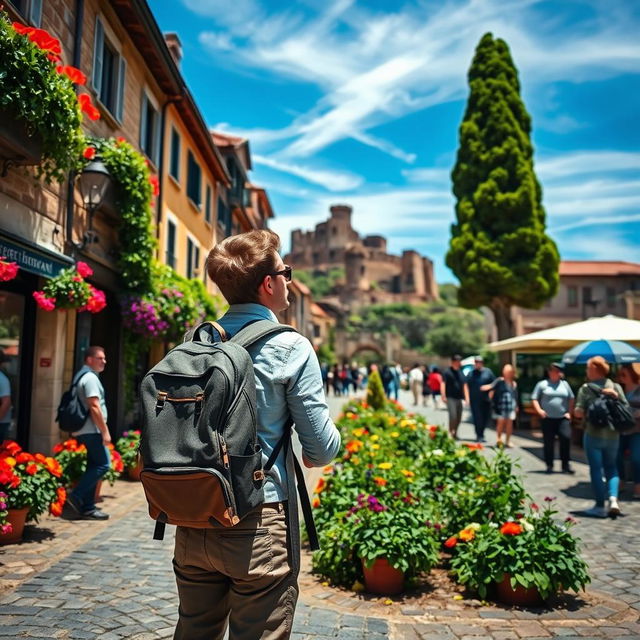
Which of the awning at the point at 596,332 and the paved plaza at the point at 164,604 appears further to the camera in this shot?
the awning at the point at 596,332

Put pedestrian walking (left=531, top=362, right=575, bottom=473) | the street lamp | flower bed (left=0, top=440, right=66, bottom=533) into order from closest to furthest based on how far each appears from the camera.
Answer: flower bed (left=0, top=440, right=66, bottom=533) → the street lamp → pedestrian walking (left=531, top=362, right=575, bottom=473)

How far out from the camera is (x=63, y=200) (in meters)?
7.99

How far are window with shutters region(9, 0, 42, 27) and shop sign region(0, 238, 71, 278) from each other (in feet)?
8.06

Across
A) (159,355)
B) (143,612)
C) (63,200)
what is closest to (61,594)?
(143,612)

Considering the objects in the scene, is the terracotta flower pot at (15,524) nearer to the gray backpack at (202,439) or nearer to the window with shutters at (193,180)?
the gray backpack at (202,439)

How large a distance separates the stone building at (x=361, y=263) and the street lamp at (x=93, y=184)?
91.9m

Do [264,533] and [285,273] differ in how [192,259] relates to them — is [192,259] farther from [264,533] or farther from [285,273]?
[264,533]

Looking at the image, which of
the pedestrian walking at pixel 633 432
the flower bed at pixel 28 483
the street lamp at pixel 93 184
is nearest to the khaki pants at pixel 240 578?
the flower bed at pixel 28 483

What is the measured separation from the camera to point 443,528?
5.02 m

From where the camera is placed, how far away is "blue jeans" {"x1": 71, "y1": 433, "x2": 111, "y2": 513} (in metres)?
6.42

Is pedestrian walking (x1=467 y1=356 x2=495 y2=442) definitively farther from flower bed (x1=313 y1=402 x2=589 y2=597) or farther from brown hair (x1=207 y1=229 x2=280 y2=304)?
brown hair (x1=207 y1=229 x2=280 y2=304)

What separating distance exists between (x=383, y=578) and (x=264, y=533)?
270 centimetres

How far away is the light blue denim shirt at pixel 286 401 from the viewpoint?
2.00 metres

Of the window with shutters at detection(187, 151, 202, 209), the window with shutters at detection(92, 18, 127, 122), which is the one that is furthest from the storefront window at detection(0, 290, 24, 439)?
the window with shutters at detection(187, 151, 202, 209)
